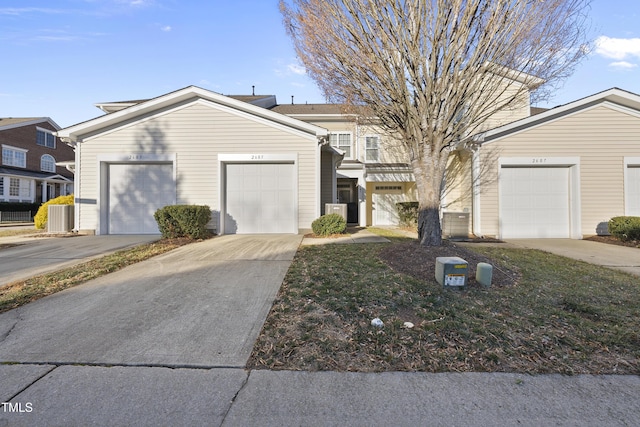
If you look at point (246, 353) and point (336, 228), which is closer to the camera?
point (246, 353)

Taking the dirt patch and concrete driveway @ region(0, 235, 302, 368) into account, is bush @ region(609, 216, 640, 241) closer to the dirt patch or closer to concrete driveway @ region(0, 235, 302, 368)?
the dirt patch

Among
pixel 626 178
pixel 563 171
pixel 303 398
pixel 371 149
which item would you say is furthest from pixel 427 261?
pixel 371 149

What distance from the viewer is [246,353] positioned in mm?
2732

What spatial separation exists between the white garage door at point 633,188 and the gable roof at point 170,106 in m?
11.0

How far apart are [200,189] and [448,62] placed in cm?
864

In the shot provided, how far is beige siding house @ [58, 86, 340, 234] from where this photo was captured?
1026 cm

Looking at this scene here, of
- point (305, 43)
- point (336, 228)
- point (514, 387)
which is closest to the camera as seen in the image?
point (514, 387)

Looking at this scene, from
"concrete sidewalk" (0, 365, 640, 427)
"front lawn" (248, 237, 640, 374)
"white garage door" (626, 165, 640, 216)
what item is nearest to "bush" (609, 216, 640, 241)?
"white garage door" (626, 165, 640, 216)

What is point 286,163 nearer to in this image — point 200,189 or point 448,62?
point 200,189

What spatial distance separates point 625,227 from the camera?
28.7 ft

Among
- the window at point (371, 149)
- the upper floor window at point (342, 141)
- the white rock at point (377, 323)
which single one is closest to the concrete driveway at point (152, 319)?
the white rock at point (377, 323)

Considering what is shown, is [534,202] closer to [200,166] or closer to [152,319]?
[152,319]

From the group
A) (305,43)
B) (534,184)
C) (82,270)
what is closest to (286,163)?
(305,43)

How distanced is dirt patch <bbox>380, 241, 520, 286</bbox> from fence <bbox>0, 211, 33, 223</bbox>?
26983mm
